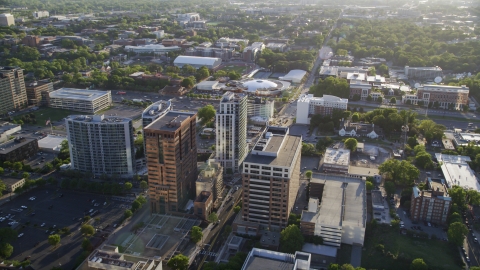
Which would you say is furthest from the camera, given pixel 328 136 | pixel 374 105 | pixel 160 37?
pixel 160 37

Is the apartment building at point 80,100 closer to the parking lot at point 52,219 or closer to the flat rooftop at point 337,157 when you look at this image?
the parking lot at point 52,219

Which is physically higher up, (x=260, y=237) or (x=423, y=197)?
(x=423, y=197)

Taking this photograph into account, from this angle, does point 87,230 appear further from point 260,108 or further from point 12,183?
point 260,108

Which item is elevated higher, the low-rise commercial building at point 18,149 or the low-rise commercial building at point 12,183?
the low-rise commercial building at point 18,149

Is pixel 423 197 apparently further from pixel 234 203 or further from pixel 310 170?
pixel 234 203

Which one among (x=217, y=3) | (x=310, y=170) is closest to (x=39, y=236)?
(x=310, y=170)

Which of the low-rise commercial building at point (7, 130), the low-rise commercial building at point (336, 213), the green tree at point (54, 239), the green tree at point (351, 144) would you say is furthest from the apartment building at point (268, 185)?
the low-rise commercial building at point (7, 130)

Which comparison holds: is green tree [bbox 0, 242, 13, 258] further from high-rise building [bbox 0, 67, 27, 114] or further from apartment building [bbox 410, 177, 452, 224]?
high-rise building [bbox 0, 67, 27, 114]
